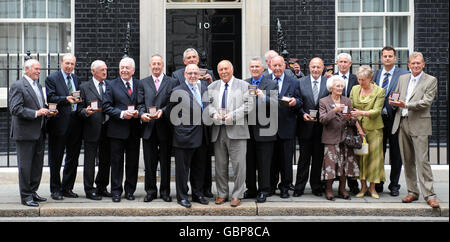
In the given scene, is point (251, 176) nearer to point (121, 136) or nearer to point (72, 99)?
point (121, 136)

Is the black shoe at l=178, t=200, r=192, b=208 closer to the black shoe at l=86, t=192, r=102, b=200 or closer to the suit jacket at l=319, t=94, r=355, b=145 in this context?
the black shoe at l=86, t=192, r=102, b=200

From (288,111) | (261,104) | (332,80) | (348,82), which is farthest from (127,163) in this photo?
(348,82)

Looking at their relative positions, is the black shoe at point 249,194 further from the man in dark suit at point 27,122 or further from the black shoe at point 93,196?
the man in dark suit at point 27,122

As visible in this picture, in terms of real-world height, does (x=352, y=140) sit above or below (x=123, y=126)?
below

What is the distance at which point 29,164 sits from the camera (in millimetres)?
8047

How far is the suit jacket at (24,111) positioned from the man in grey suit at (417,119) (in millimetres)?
4647

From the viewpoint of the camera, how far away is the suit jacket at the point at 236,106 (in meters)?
8.05

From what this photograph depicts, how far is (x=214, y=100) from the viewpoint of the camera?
8125 millimetres

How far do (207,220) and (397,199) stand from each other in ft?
9.03

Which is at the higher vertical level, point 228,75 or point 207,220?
point 228,75

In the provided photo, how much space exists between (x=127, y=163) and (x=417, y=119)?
395 cm

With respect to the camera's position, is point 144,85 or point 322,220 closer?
point 322,220

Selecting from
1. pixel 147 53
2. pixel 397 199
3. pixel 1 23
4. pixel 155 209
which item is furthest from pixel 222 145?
pixel 1 23

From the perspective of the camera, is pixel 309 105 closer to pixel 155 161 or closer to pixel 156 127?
pixel 156 127
